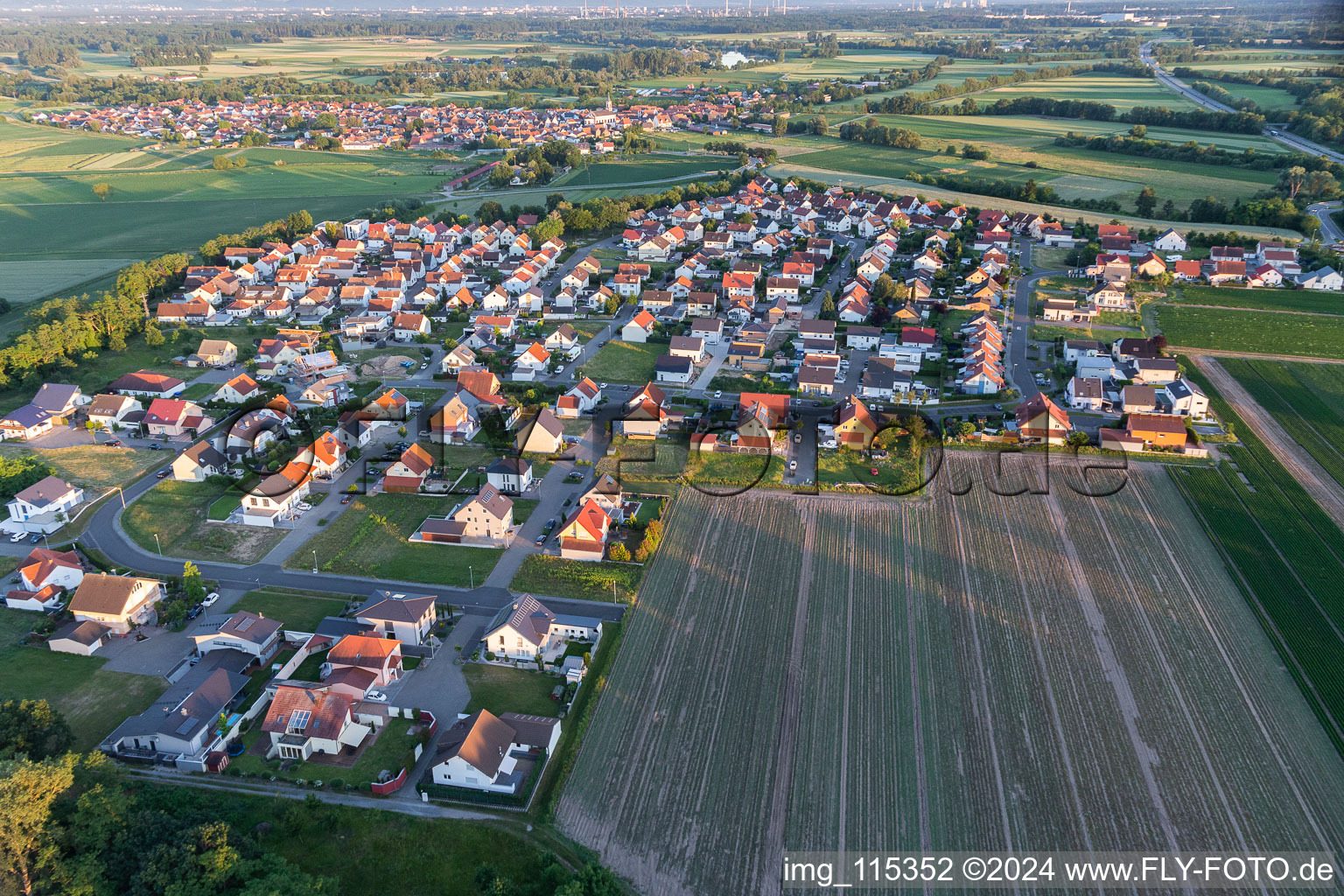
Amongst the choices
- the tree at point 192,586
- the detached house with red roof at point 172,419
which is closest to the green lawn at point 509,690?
the tree at point 192,586

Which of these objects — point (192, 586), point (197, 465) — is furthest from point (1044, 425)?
point (197, 465)

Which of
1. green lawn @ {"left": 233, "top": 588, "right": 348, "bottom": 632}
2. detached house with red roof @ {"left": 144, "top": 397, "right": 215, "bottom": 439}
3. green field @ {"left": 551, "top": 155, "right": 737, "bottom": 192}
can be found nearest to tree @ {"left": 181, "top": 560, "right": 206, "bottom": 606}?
green lawn @ {"left": 233, "top": 588, "right": 348, "bottom": 632}

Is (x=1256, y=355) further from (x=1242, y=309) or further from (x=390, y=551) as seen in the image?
(x=390, y=551)

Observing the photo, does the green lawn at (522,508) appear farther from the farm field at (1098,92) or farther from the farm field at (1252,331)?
the farm field at (1098,92)

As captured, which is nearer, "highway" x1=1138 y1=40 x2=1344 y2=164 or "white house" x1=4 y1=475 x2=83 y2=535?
"white house" x1=4 y1=475 x2=83 y2=535

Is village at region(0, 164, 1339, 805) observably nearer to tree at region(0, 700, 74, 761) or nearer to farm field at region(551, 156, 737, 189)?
tree at region(0, 700, 74, 761)
